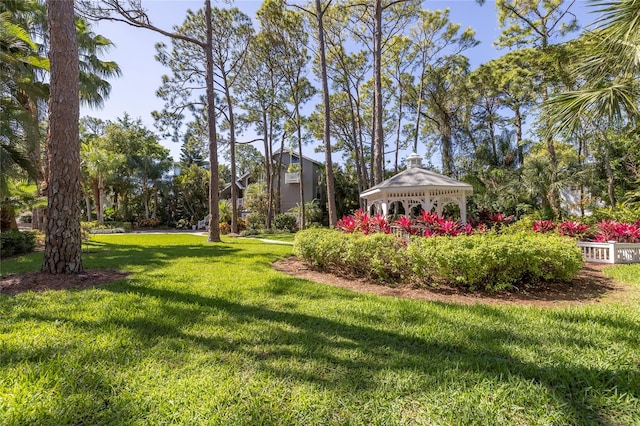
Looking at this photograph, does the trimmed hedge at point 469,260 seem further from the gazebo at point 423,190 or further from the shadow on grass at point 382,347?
the gazebo at point 423,190

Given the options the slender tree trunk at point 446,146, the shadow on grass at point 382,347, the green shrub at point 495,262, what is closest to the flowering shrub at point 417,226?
the green shrub at point 495,262

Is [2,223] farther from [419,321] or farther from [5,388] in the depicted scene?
[419,321]

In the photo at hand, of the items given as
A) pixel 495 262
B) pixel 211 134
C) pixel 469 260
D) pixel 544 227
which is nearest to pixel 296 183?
pixel 211 134

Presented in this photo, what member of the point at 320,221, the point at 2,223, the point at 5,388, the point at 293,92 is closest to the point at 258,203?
the point at 320,221

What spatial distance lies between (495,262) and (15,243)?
14.0 meters

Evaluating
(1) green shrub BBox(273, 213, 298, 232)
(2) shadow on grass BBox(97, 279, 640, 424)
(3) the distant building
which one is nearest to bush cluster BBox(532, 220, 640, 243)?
(2) shadow on grass BBox(97, 279, 640, 424)

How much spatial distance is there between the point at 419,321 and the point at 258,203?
68.9 feet

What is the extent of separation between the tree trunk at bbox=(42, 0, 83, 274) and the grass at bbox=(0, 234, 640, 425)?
119 cm

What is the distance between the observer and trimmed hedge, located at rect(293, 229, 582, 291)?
492cm

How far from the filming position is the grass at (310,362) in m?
1.98

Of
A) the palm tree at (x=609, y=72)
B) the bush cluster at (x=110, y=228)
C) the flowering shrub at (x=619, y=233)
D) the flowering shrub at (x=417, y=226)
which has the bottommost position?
the bush cluster at (x=110, y=228)

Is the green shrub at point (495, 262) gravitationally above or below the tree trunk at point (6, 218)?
below

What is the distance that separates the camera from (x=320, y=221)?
2473 cm

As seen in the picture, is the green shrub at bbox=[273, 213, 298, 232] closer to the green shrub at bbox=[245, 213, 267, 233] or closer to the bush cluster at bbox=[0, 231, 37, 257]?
the green shrub at bbox=[245, 213, 267, 233]
